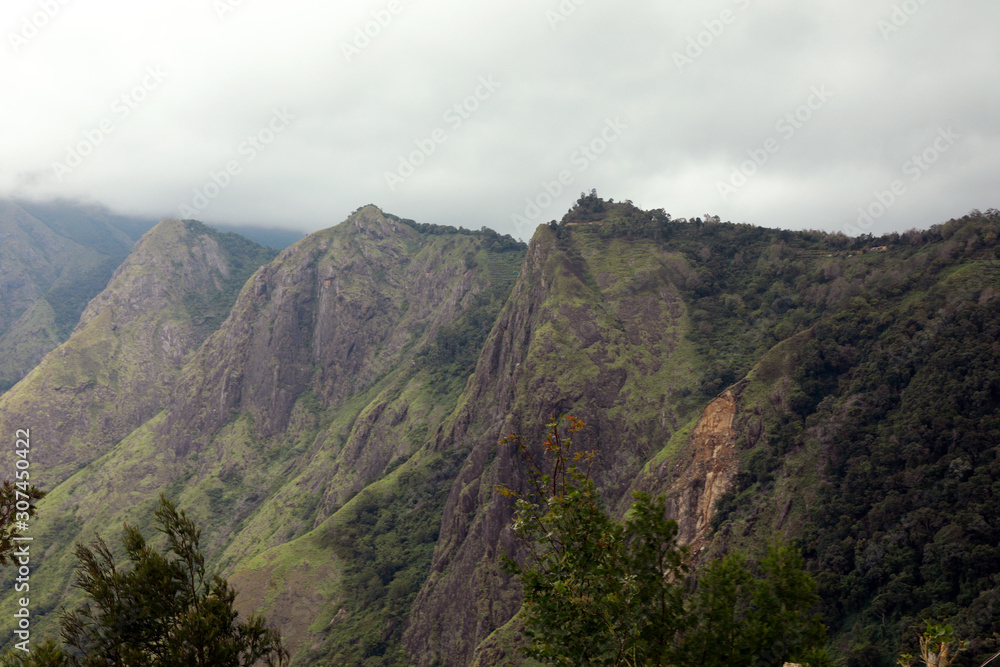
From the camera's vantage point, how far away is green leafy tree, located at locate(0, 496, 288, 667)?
18812mm

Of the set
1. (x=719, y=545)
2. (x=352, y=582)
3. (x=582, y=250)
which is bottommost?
(x=352, y=582)

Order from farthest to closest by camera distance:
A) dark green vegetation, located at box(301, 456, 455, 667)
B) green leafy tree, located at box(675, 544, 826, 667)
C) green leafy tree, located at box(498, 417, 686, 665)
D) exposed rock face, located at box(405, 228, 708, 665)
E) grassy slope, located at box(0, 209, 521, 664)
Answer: grassy slope, located at box(0, 209, 521, 664), dark green vegetation, located at box(301, 456, 455, 667), exposed rock face, located at box(405, 228, 708, 665), green leafy tree, located at box(675, 544, 826, 667), green leafy tree, located at box(498, 417, 686, 665)

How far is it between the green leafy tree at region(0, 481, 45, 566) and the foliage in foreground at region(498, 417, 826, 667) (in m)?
14.2

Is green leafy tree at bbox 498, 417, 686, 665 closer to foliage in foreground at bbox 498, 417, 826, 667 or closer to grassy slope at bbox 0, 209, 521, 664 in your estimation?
foliage in foreground at bbox 498, 417, 826, 667

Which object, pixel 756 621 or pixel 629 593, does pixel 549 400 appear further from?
pixel 629 593

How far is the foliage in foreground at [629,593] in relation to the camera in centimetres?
1714

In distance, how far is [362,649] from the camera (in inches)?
4318

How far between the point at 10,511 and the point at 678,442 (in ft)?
273

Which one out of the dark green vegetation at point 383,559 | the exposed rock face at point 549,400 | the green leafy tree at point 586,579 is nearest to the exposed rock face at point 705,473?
the exposed rock face at point 549,400

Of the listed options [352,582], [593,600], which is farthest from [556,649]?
[352,582]

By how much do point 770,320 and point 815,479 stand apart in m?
50.2

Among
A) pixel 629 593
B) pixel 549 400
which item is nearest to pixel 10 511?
pixel 629 593

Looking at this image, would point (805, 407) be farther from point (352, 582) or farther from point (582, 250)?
point (352, 582)

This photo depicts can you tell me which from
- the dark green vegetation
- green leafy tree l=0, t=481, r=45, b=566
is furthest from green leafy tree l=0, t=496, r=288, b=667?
the dark green vegetation
